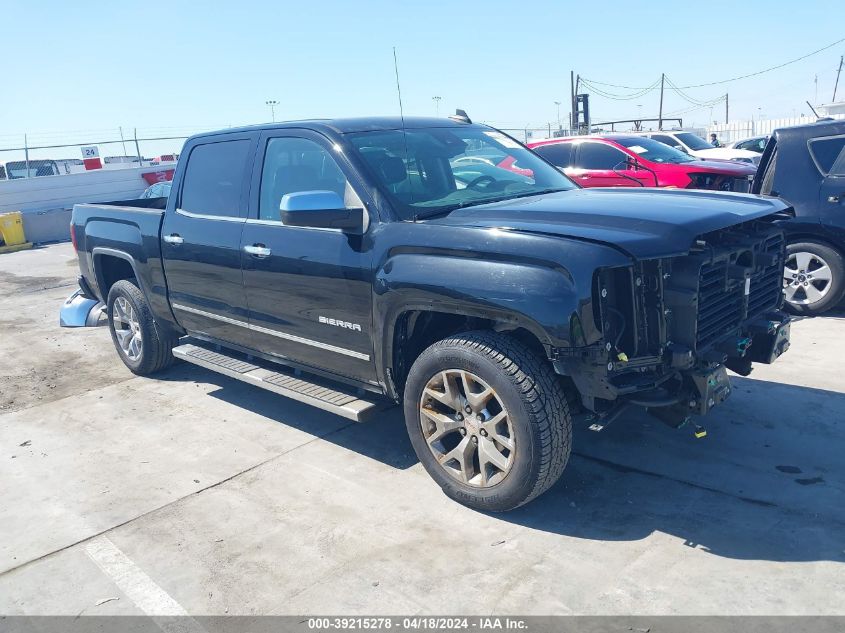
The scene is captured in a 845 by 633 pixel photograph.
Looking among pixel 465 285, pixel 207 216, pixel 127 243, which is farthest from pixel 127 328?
pixel 465 285

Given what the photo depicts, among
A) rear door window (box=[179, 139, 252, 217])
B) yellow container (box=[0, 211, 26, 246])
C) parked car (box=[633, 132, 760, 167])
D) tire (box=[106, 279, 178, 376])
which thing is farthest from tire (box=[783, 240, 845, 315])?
yellow container (box=[0, 211, 26, 246])

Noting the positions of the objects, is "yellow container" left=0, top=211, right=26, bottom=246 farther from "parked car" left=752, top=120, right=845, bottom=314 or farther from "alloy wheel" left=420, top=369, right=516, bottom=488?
"alloy wheel" left=420, top=369, right=516, bottom=488

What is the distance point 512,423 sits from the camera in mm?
3387

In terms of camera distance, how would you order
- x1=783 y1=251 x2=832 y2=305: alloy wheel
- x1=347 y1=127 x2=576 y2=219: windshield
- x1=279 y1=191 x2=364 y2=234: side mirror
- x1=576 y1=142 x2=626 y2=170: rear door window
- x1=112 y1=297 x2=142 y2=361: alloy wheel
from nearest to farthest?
x1=279 y1=191 x2=364 y2=234: side mirror < x1=347 y1=127 x2=576 y2=219: windshield < x1=112 y1=297 x2=142 y2=361: alloy wheel < x1=783 y1=251 x2=832 y2=305: alloy wheel < x1=576 y1=142 x2=626 y2=170: rear door window

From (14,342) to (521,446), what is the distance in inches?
265

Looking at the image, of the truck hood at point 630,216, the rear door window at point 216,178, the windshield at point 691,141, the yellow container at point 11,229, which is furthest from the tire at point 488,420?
the yellow container at point 11,229

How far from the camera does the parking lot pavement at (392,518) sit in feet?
10.0

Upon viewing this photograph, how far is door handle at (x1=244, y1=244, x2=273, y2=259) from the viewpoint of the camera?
450 cm

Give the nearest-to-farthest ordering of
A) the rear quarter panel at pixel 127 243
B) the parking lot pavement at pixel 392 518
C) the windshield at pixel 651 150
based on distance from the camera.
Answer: the parking lot pavement at pixel 392 518
the rear quarter panel at pixel 127 243
the windshield at pixel 651 150

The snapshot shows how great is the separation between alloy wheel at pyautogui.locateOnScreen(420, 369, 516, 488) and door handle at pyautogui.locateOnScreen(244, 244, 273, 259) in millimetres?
1463

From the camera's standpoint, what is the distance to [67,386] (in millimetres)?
6270

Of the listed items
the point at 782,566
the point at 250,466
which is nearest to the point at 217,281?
the point at 250,466

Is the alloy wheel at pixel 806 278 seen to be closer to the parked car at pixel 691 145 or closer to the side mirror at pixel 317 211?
the side mirror at pixel 317 211

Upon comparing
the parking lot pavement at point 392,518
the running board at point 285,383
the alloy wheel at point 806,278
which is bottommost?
the parking lot pavement at point 392,518
